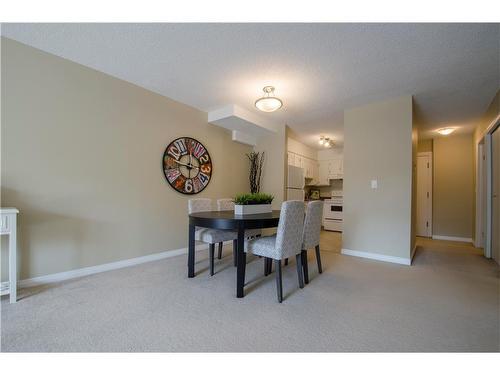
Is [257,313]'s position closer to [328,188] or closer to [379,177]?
[379,177]

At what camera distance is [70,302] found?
1859 millimetres

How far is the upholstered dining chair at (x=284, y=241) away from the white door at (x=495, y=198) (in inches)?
124

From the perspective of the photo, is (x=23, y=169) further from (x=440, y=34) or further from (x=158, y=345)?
(x=440, y=34)

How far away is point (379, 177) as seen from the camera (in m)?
3.30

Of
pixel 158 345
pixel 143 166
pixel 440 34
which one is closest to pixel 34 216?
pixel 143 166

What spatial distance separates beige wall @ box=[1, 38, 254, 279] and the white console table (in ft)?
1.22

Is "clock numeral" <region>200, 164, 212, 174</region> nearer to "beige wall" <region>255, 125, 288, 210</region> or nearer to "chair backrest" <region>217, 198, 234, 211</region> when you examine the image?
"chair backrest" <region>217, 198, 234, 211</region>

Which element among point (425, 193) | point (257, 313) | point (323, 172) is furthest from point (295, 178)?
point (257, 313)

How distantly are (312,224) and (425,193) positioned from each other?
435cm

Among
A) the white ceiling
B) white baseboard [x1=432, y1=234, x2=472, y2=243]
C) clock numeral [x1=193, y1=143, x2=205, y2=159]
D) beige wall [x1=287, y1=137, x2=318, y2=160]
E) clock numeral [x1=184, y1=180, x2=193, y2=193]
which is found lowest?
white baseboard [x1=432, y1=234, x2=472, y2=243]

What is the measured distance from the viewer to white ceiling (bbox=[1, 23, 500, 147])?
75.0 inches

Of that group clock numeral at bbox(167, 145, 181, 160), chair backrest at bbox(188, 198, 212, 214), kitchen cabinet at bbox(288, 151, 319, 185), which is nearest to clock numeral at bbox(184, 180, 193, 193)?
clock numeral at bbox(167, 145, 181, 160)
